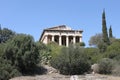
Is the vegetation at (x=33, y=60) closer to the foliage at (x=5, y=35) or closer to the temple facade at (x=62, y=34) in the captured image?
the foliage at (x=5, y=35)

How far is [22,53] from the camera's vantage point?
151 feet

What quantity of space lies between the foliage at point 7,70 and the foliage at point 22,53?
1.16m

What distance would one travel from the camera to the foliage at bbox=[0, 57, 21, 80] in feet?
139

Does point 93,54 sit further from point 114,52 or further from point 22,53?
point 22,53

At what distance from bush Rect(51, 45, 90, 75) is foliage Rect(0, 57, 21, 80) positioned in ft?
18.3

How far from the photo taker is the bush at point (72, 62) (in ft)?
153

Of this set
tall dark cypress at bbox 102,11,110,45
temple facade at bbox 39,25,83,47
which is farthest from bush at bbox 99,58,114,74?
temple facade at bbox 39,25,83,47

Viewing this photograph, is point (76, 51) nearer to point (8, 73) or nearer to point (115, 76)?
point (115, 76)

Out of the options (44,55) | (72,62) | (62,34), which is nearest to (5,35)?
(44,55)

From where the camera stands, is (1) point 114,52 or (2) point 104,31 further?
(2) point 104,31

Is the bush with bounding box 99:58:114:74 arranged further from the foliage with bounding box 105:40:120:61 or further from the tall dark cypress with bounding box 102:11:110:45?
the tall dark cypress with bounding box 102:11:110:45

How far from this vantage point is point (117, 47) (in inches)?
2333

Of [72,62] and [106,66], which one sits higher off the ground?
[72,62]

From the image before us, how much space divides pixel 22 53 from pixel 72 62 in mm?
6157
